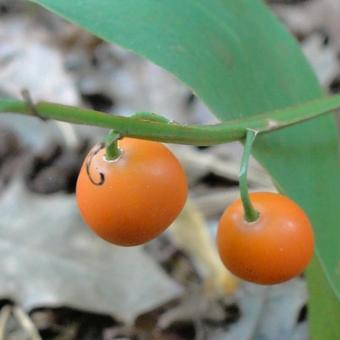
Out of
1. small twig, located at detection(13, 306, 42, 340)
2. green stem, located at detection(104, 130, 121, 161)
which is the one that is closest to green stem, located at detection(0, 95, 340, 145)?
green stem, located at detection(104, 130, 121, 161)

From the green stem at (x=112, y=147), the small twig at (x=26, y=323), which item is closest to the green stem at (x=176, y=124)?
the green stem at (x=112, y=147)

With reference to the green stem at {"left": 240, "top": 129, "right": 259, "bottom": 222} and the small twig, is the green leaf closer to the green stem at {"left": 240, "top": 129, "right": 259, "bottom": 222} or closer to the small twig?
the green stem at {"left": 240, "top": 129, "right": 259, "bottom": 222}

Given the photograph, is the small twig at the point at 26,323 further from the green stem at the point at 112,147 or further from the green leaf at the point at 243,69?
the green stem at the point at 112,147

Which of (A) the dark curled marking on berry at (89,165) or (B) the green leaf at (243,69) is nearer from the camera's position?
(A) the dark curled marking on berry at (89,165)

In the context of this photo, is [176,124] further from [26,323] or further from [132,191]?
[26,323]

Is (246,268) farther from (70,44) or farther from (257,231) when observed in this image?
(70,44)

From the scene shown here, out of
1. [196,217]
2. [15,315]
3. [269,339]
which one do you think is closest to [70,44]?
[196,217]
